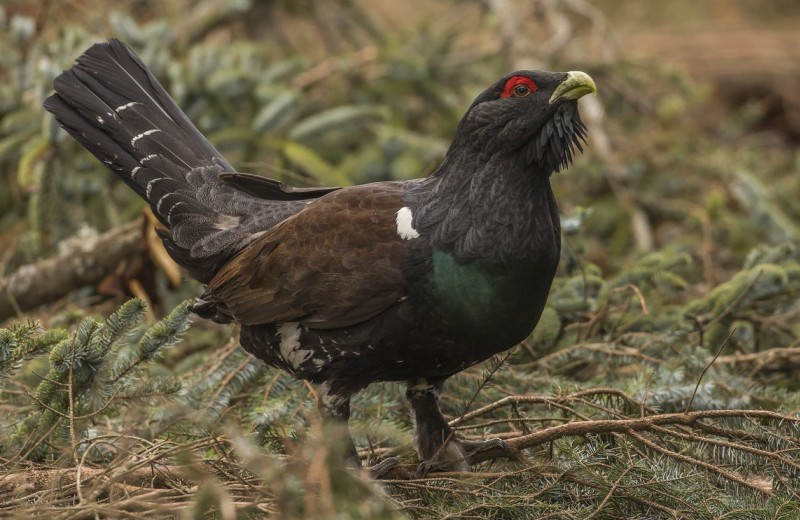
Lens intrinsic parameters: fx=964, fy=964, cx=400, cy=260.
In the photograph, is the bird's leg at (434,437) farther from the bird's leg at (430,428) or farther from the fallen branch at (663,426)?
the fallen branch at (663,426)

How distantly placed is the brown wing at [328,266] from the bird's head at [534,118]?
1.59 ft

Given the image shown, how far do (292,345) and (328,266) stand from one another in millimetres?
394

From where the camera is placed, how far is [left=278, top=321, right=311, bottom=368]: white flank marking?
156 inches

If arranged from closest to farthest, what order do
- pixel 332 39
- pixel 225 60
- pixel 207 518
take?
pixel 207 518
pixel 225 60
pixel 332 39

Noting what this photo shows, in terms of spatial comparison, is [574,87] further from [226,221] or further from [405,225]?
[226,221]

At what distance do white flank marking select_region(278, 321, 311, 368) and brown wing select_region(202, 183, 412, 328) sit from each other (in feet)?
0.17

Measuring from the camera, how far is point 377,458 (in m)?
4.06

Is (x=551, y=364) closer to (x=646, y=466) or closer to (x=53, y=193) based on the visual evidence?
(x=646, y=466)

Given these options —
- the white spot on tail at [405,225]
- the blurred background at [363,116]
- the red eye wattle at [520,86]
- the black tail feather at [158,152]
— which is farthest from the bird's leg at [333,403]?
the blurred background at [363,116]

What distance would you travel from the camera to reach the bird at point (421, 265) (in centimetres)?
359

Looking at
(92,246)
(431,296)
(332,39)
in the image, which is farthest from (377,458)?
(332,39)

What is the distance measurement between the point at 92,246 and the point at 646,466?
3.53m

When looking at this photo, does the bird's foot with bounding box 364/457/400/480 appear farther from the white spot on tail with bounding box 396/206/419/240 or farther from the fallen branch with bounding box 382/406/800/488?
the white spot on tail with bounding box 396/206/419/240

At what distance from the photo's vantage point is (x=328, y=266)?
3.83 m
